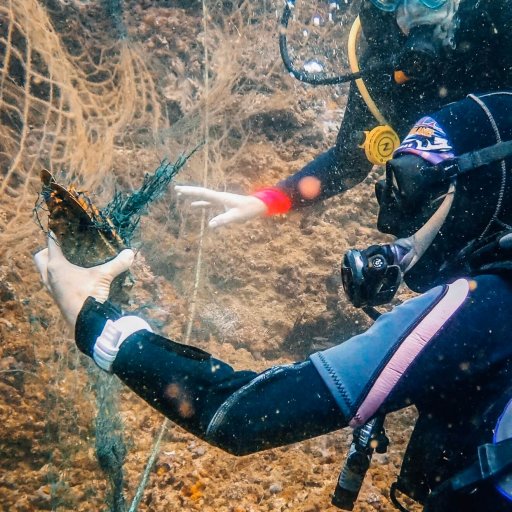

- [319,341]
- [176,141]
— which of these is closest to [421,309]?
[319,341]

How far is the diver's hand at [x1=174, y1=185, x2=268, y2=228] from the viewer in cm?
274

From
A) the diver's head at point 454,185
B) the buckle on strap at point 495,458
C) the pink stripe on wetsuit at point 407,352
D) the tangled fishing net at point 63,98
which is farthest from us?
the tangled fishing net at point 63,98

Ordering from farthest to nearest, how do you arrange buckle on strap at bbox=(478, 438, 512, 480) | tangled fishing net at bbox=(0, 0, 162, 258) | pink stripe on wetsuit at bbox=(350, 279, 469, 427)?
1. tangled fishing net at bbox=(0, 0, 162, 258)
2. pink stripe on wetsuit at bbox=(350, 279, 469, 427)
3. buckle on strap at bbox=(478, 438, 512, 480)

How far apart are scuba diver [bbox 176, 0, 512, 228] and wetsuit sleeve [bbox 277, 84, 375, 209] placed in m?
0.01

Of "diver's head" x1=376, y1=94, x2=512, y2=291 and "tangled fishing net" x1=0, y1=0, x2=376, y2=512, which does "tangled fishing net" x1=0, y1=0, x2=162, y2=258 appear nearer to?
"tangled fishing net" x1=0, y1=0, x2=376, y2=512

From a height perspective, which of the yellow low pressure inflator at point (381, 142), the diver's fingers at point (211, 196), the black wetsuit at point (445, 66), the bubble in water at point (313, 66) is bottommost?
the diver's fingers at point (211, 196)

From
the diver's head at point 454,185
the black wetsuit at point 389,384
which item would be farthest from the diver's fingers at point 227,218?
the black wetsuit at point 389,384

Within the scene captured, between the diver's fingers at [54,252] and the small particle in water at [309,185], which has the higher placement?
the diver's fingers at [54,252]

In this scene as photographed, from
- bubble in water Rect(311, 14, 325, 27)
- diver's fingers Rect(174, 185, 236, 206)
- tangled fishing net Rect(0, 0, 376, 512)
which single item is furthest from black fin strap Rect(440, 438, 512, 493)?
bubble in water Rect(311, 14, 325, 27)

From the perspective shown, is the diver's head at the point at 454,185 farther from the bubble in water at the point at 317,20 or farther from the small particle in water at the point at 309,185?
the bubble in water at the point at 317,20

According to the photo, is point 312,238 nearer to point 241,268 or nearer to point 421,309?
point 241,268

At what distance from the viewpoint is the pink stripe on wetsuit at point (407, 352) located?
3.85ft

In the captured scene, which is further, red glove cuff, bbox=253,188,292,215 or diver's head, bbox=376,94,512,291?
red glove cuff, bbox=253,188,292,215

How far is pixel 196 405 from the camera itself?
4.38 ft
